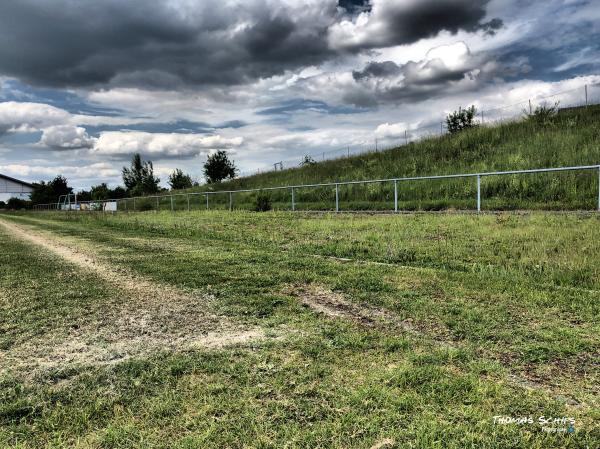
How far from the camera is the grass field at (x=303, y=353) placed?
7.77ft

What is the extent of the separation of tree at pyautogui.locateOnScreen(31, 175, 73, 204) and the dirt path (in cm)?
7180

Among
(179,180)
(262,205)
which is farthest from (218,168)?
(262,205)

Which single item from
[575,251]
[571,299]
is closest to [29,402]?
[571,299]

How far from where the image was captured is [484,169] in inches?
714

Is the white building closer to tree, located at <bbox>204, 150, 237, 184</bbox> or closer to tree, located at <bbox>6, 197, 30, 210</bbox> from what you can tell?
tree, located at <bbox>6, 197, 30, 210</bbox>

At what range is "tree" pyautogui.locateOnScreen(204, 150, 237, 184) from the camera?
168 ft

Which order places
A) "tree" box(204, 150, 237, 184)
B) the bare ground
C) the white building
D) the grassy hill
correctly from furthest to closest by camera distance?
the white building → "tree" box(204, 150, 237, 184) → the grassy hill → the bare ground

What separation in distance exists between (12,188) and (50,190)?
28382 mm

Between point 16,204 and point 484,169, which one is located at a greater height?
point 16,204

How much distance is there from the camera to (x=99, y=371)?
312cm

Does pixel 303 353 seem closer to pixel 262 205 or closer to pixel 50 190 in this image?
pixel 262 205

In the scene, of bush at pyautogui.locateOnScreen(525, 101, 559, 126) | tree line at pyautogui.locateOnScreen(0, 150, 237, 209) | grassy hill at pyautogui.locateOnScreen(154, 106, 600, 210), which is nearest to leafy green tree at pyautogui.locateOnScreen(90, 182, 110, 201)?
tree line at pyautogui.locateOnScreen(0, 150, 237, 209)

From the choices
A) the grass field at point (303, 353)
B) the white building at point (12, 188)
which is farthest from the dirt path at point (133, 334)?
the white building at point (12, 188)

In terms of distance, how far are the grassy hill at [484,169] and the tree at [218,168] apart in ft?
72.5
